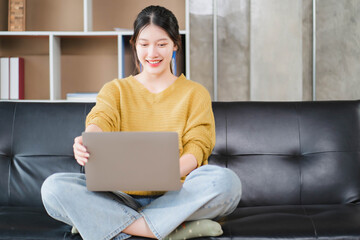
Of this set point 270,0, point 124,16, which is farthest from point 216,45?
point 124,16

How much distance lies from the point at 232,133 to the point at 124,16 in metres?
1.47

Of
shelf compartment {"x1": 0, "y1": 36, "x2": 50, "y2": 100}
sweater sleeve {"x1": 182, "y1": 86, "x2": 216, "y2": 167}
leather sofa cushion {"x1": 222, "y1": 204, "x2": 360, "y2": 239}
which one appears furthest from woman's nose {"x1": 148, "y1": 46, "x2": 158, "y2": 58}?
shelf compartment {"x1": 0, "y1": 36, "x2": 50, "y2": 100}

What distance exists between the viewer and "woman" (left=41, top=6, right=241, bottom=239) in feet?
4.17

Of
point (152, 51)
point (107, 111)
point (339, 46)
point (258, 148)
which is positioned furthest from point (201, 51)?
point (107, 111)

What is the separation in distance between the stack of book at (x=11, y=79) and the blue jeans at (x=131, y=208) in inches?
60.3

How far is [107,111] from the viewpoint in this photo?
5.00 feet

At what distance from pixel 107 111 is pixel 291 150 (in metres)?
0.78

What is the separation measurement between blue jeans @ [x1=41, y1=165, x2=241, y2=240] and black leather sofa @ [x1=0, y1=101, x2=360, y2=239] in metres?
0.32

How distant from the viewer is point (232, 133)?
1.81 metres

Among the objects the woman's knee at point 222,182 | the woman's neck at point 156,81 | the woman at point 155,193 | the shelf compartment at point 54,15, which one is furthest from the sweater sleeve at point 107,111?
the shelf compartment at point 54,15

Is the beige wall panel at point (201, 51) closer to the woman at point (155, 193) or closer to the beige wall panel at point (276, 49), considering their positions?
the beige wall panel at point (276, 49)

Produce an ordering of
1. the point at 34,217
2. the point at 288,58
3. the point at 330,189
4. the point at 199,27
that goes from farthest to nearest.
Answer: the point at 199,27, the point at 288,58, the point at 330,189, the point at 34,217

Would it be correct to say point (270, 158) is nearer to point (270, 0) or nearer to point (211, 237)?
point (211, 237)

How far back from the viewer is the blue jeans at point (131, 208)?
127 centimetres
